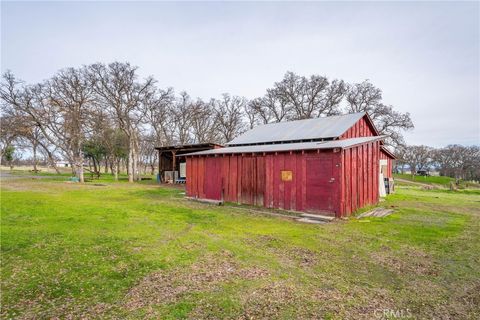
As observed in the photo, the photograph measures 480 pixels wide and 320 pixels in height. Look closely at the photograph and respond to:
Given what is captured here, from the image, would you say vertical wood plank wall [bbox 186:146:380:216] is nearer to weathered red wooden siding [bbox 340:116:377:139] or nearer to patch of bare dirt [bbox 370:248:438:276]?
weathered red wooden siding [bbox 340:116:377:139]

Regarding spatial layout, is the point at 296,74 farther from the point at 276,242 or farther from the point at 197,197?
the point at 276,242

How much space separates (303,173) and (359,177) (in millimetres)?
2600

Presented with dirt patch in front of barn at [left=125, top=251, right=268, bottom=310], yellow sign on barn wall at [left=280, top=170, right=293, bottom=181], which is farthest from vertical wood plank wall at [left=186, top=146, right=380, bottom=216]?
dirt patch in front of barn at [left=125, top=251, right=268, bottom=310]

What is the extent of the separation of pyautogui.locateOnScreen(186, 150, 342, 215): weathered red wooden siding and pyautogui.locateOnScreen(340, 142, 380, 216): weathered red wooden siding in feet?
1.64

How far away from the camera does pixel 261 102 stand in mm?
38438

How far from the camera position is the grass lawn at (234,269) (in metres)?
3.41

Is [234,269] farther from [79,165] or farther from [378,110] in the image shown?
[378,110]

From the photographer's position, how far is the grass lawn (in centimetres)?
341

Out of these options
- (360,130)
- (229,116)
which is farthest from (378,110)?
(229,116)

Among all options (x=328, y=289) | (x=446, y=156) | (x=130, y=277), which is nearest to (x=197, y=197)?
(x=130, y=277)

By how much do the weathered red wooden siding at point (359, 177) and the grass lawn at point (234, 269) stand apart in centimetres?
154

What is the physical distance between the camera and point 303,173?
10344mm
